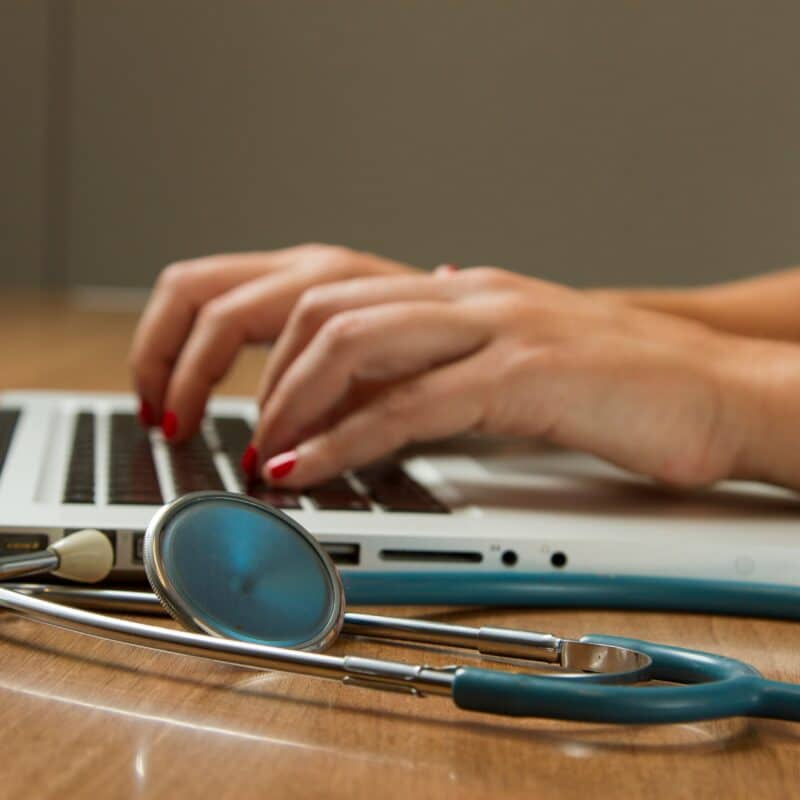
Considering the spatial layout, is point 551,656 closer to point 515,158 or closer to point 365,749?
point 365,749

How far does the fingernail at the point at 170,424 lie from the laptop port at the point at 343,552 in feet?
1.12

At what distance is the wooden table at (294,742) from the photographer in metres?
0.30

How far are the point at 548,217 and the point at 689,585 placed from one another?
2916 mm

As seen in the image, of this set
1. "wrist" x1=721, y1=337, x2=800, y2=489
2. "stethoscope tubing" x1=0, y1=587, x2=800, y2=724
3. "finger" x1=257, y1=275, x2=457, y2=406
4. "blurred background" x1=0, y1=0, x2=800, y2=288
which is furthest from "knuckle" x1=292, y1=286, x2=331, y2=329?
"blurred background" x1=0, y1=0, x2=800, y2=288

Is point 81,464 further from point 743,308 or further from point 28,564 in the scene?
point 743,308

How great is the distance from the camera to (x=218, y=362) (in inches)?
33.5

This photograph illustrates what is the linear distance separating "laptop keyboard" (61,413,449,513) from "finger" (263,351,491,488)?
2 centimetres

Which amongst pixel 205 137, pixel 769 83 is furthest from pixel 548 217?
pixel 205 137

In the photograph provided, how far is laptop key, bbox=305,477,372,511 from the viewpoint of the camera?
600 mm

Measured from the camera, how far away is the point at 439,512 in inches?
23.5

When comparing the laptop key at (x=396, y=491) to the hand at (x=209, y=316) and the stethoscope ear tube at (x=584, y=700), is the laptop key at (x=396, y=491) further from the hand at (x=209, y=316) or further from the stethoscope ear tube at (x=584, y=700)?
the stethoscope ear tube at (x=584, y=700)

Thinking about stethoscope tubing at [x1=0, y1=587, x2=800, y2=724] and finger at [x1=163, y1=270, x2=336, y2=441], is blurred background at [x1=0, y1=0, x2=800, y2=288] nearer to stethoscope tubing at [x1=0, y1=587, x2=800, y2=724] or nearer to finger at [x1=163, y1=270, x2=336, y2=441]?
finger at [x1=163, y1=270, x2=336, y2=441]

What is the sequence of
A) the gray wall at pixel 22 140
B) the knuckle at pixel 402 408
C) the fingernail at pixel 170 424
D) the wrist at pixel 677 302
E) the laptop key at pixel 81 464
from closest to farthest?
the laptop key at pixel 81 464
the knuckle at pixel 402 408
the fingernail at pixel 170 424
the wrist at pixel 677 302
the gray wall at pixel 22 140

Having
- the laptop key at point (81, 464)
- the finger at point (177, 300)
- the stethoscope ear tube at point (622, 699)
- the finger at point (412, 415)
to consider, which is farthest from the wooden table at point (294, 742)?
the finger at point (177, 300)
